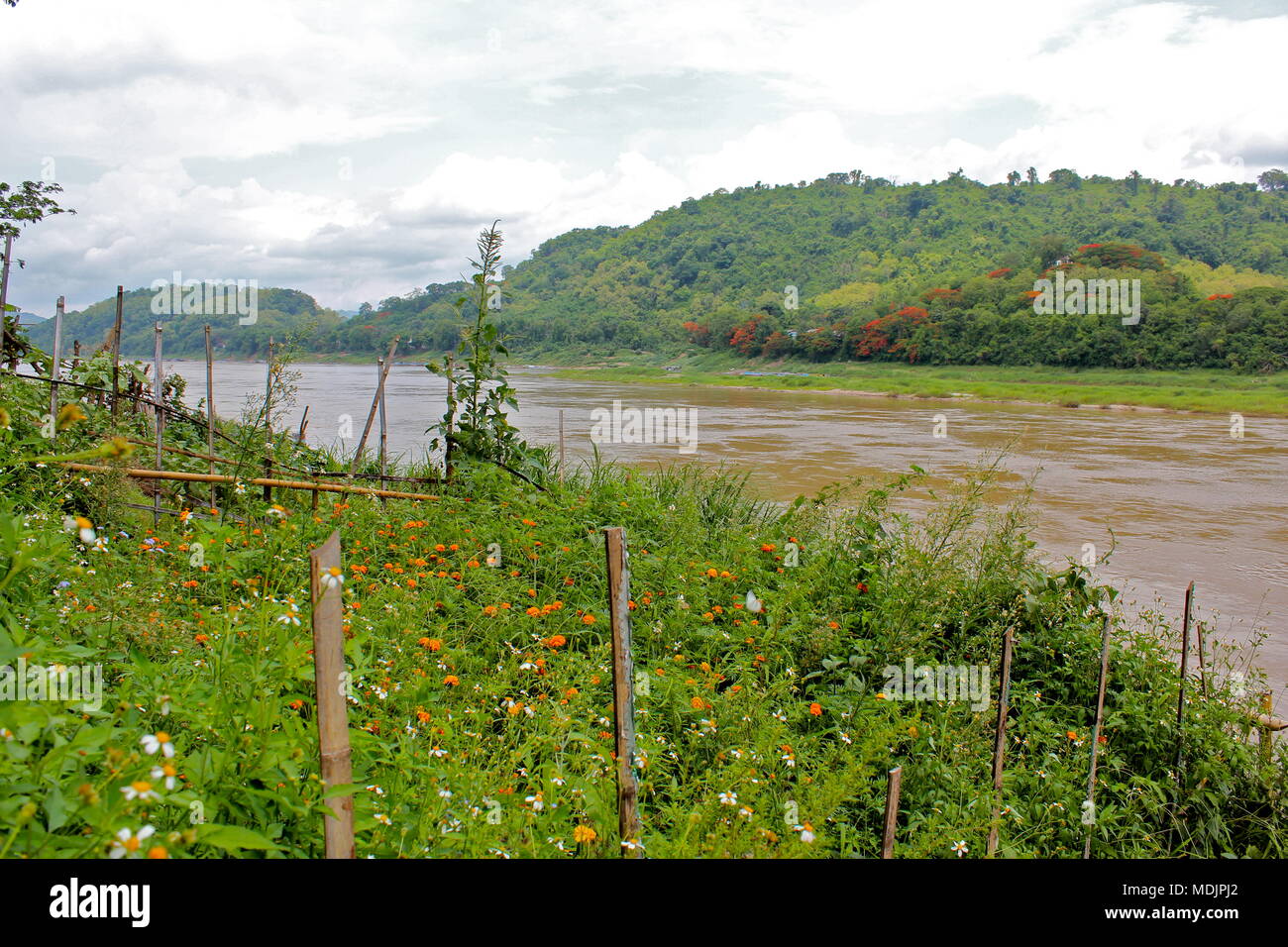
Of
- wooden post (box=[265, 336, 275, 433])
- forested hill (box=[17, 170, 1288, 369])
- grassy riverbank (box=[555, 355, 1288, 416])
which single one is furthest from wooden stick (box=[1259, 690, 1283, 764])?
forested hill (box=[17, 170, 1288, 369])

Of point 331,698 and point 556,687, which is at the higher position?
point 331,698

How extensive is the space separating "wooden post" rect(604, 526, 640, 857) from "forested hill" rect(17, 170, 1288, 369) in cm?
3312

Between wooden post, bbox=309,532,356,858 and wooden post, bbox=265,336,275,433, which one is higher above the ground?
wooden post, bbox=265,336,275,433

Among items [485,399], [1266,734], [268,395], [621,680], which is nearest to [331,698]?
[621,680]

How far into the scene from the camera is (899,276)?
238 ft

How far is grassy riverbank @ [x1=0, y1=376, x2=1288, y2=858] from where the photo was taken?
2.00 m

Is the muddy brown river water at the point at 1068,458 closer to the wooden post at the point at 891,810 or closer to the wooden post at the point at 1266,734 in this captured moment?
the wooden post at the point at 1266,734

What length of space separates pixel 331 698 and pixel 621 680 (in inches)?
36.7

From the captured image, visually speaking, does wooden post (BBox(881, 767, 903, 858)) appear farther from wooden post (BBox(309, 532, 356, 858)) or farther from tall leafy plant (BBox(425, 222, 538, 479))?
tall leafy plant (BBox(425, 222, 538, 479))

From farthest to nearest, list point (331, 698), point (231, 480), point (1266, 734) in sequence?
point (231, 480) < point (1266, 734) < point (331, 698)

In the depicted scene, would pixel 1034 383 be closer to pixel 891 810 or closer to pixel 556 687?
pixel 556 687
